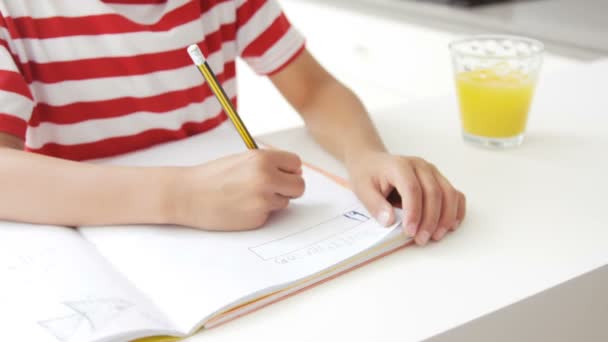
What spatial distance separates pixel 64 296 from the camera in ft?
1.68

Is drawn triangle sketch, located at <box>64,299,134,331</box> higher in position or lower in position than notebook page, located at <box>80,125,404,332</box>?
higher

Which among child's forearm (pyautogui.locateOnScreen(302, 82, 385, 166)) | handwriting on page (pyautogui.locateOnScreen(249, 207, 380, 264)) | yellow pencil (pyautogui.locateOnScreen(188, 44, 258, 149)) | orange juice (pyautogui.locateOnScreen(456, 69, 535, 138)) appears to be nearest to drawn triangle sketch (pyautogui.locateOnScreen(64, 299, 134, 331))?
handwriting on page (pyautogui.locateOnScreen(249, 207, 380, 264))

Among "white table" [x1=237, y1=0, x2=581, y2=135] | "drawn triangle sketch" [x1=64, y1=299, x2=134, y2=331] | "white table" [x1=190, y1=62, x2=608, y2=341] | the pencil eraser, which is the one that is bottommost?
"white table" [x1=237, y1=0, x2=581, y2=135]

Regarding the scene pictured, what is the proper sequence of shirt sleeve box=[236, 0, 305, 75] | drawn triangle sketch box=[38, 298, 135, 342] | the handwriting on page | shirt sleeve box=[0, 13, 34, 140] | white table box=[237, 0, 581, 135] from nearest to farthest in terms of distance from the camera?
drawn triangle sketch box=[38, 298, 135, 342] < the handwriting on page < shirt sleeve box=[0, 13, 34, 140] < shirt sleeve box=[236, 0, 305, 75] < white table box=[237, 0, 581, 135]

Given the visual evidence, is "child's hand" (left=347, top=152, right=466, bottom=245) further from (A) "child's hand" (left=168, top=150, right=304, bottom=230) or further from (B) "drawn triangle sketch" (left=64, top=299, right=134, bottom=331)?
(B) "drawn triangle sketch" (left=64, top=299, right=134, bottom=331)

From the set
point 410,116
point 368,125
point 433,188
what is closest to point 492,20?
point 410,116

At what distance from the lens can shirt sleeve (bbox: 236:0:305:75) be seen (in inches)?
37.8

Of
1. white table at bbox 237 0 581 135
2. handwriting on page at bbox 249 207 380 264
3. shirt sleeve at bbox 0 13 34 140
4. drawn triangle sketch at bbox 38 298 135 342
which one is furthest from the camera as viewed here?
white table at bbox 237 0 581 135

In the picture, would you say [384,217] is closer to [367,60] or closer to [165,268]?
[165,268]

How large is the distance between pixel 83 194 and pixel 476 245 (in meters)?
0.35

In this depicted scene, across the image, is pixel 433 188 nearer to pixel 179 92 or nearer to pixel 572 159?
pixel 572 159

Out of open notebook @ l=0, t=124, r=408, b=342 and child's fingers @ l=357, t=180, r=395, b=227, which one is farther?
child's fingers @ l=357, t=180, r=395, b=227

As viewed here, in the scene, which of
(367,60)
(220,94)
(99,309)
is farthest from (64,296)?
(367,60)

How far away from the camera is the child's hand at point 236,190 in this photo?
24.3 inches
